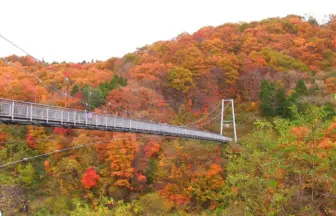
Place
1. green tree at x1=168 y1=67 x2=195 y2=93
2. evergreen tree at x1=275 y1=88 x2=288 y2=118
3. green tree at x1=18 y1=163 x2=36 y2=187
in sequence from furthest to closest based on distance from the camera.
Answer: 1. green tree at x1=168 y1=67 x2=195 y2=93
2. evergreen tree at x1=275 y1=88 x2=288 y2=118
3. green tree at x1=18 y1=163 x2=36 y2=187

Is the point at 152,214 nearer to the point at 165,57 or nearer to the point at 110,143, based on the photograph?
the point at 110,143

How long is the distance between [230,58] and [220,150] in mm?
9570

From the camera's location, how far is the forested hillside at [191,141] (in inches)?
228

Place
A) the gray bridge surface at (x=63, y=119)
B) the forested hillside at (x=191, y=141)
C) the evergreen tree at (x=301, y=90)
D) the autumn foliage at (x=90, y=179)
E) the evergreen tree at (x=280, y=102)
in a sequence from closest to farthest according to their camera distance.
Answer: the forested hillside at (x=191, y=141)
the gray bridge surface at (x=63, y=119)
the autumn foliage at (x=90, y=179)
the evergreen tree at (x=301, y=90)
the evergreen tree at (x=280, y=102)

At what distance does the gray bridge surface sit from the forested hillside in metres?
1.56

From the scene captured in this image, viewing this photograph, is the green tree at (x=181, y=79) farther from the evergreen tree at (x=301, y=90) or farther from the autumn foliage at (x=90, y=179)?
the autumn foliage at (x=90, y=179)

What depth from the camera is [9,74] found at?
2175 cm

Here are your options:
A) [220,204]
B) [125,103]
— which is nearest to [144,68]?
[125,103]

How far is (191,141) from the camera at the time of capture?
53.2 feet

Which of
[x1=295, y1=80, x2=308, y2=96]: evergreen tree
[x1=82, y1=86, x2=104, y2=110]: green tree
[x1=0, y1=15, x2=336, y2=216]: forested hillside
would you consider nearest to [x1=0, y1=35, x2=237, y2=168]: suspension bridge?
[x1=0, y1=15, x2=336, y2=216]: forested hillside

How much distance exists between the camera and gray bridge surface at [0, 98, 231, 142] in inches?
254

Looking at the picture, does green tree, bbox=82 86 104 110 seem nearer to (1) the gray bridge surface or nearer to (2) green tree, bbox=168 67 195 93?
(2) green tree, bbox=168 67 195 93

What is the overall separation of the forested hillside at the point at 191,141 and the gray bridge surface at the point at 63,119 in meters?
1.56

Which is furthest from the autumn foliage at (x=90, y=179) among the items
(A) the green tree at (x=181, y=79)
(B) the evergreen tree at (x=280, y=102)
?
(B) the evergreen tree at (x=280, y=102)
